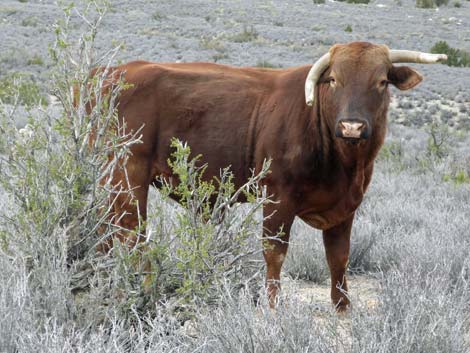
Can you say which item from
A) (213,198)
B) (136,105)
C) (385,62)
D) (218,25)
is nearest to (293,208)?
(213,198)

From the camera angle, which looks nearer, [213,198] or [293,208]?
[293,208]

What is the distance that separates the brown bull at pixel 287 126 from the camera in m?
4.92

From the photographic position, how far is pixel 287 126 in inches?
208

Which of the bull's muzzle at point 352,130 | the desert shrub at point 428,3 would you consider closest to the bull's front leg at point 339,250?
the bull's muzzle at point 352,130

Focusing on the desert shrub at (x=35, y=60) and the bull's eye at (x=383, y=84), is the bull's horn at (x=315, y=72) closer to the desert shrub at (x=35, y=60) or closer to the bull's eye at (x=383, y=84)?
the bull's eye at (x=383, y=84)

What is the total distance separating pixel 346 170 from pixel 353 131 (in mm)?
605

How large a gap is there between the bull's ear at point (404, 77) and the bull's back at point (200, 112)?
38.4 inches

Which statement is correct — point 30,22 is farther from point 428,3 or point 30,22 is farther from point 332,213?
point 332,213

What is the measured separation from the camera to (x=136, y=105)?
572cm

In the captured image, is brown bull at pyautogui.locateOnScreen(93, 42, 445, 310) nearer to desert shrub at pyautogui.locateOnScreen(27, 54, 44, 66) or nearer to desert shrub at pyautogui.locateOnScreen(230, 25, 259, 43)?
desert shrub at pyautogui.locateOnScreen(27, 54, 44, 66)

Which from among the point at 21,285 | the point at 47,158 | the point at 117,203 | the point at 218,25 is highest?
the point at 47,158

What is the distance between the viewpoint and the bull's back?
5508 mm

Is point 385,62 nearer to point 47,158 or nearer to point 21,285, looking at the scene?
point 47,158

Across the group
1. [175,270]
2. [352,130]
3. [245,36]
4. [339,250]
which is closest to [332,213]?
[339,250]
